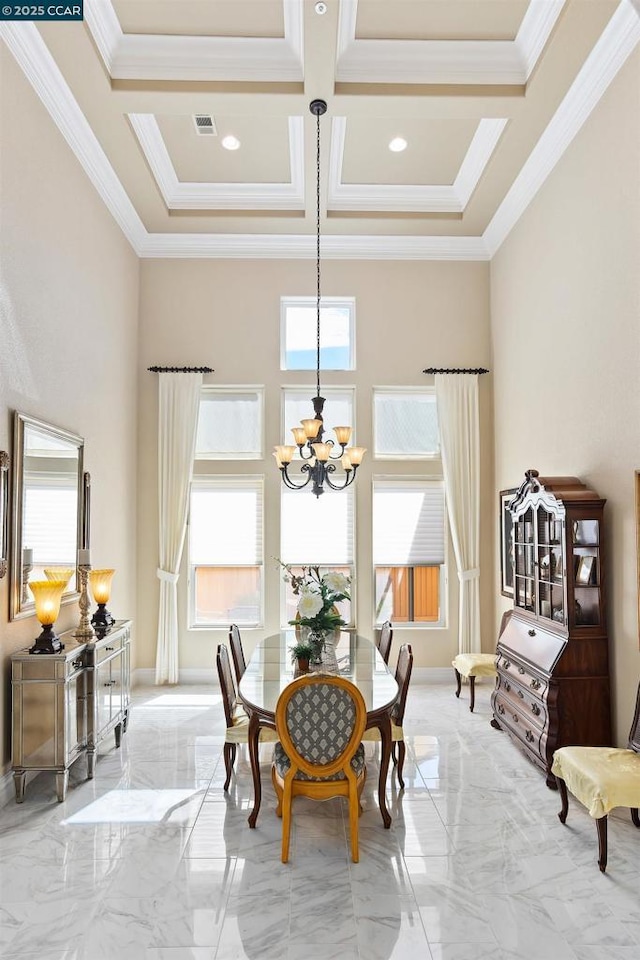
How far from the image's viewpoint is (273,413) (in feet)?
21.5

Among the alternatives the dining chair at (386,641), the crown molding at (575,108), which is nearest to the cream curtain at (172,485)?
the dining chair at (386,641)

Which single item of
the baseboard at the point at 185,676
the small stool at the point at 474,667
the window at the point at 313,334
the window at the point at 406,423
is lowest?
the baseboard at the point at 185,676

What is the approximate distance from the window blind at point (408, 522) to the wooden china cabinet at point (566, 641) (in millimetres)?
2139

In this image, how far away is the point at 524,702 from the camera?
4.32 m

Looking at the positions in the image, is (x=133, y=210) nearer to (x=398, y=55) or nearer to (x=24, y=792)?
(x=398, y=55)

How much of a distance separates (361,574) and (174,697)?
2.14m

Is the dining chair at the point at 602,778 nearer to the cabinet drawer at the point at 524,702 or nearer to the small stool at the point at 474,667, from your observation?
the cabinet drawer at the point at 524,702

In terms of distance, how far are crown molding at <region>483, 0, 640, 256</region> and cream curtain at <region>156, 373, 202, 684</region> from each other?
338cm

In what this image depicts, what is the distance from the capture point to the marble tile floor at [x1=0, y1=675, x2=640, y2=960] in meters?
2.44

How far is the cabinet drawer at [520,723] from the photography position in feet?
13.0

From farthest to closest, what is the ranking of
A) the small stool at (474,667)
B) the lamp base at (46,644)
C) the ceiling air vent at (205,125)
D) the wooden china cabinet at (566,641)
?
the small stool at (474,667), the ceiling air vent at (205,125), the wooden china cabinet at (566,641), the lamp base at (46,644)

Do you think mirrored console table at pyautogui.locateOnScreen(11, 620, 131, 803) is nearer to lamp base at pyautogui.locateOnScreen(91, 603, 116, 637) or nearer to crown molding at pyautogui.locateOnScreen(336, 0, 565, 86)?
lamp base at pyautogui.locateOnScreen(91, 603, 116, 637)

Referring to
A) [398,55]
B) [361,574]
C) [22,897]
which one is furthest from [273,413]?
[22,897]

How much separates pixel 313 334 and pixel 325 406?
78cm
